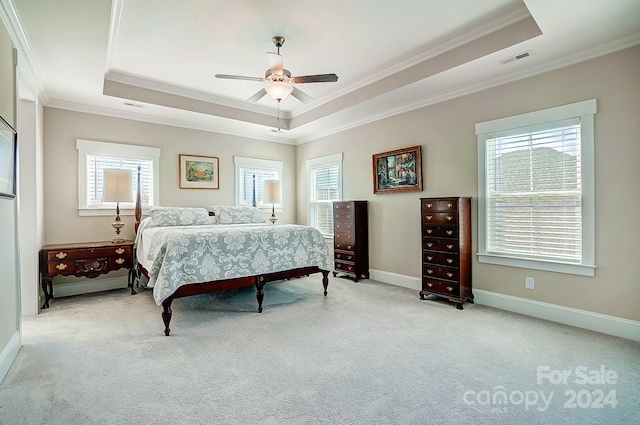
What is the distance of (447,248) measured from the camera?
146 inches

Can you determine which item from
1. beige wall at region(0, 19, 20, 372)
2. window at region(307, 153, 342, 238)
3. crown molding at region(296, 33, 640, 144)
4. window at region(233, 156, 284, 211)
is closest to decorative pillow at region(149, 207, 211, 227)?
window at region(233, 156, 284, 211)

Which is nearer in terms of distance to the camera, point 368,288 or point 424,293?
point 424,293

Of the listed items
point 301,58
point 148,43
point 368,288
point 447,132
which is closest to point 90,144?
point 148,43

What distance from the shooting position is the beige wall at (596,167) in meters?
2.77

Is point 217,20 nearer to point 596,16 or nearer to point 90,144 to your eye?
point 90,144

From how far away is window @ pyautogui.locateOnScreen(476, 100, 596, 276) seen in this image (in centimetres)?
299

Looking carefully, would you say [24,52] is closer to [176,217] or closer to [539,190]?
[176,217]

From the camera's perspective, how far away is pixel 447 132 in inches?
161

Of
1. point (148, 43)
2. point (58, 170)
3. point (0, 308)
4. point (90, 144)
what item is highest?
point (148, 43)

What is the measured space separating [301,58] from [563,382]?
3857 mm

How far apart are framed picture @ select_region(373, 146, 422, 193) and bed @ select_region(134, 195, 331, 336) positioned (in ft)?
4.84

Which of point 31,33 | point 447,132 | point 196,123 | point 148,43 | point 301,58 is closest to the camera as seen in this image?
point 31,33

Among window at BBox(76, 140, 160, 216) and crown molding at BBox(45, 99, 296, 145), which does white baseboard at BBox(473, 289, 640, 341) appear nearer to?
crown molding at BBox(45, 99, 296, 145)

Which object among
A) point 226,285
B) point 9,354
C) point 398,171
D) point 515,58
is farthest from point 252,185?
point 515,58
